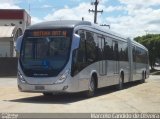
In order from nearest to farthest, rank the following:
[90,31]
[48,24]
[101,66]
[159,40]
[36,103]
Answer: [36,103], [48,24], [90,31], [101,66], [159,40]

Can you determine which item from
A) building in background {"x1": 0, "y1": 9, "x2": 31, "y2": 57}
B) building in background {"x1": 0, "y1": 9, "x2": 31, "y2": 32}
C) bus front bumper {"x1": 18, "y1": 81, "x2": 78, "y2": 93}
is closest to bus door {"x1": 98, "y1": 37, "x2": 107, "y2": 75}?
bus front bumper {"x1": 18, "y1": 81, "x2": 78, "y2": 93}

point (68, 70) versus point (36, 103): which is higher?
point (68, 70)

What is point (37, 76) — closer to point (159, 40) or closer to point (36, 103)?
point (36, 103)

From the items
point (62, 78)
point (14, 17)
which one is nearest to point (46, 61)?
point (62, 78)

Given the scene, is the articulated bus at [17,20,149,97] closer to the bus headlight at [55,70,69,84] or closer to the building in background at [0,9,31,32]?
the bus headlight at [55,70,69,84]

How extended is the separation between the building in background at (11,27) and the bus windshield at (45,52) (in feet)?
128

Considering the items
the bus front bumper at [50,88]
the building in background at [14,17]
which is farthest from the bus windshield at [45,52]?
the building in background at [14,17]

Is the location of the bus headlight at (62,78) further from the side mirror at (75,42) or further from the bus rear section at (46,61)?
the side mirror at (75,42)

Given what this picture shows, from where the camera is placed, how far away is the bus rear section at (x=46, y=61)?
17484 mm

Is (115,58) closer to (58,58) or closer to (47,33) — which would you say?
(47,33)

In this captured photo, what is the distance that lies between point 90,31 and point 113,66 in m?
4.80

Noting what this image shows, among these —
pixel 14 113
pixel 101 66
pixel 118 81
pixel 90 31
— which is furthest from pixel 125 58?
pixel 14 113

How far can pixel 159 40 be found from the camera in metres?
80.5

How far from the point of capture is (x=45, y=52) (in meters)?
17.9
